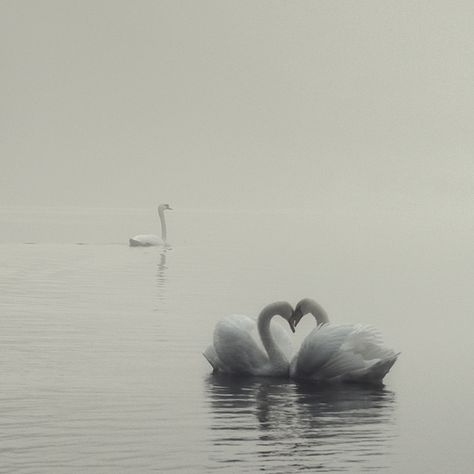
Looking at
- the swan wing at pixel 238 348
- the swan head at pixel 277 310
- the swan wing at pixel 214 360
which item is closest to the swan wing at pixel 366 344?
the swan head at pixel 277 310

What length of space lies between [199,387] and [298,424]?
2952 mm

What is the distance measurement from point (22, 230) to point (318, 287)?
44471mm

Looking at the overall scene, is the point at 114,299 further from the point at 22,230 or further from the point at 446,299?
the point at 22,230

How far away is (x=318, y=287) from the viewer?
36.9 m

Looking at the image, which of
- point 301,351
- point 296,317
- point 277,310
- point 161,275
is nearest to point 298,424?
point 301,351

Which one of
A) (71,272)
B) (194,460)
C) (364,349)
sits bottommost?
(194,460)

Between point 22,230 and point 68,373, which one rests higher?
point 22,230

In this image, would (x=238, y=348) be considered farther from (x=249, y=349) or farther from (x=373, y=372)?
(x=373, y=372)

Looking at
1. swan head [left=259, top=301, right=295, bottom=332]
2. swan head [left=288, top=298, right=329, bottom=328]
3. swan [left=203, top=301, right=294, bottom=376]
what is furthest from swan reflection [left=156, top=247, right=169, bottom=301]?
swan [left=203, top=301, right=294, bottom=376]

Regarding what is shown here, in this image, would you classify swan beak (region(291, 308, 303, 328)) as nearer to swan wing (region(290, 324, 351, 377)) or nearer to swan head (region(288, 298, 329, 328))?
swan head (region(288, 298, 329, 328))

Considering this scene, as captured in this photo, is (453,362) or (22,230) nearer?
(453,362)

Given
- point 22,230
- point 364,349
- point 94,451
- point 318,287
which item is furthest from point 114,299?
point 22,230

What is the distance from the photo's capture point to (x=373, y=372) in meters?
18.3

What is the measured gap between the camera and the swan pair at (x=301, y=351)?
59.3 ft
